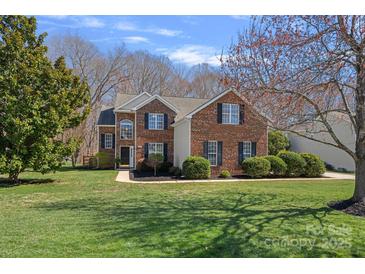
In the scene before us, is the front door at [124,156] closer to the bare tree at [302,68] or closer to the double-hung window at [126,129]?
the double-hung window at [126,129]

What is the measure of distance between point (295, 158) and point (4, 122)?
52.6 feet

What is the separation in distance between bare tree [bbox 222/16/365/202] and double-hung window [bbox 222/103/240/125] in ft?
32.8

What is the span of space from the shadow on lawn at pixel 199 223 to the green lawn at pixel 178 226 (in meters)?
0.02

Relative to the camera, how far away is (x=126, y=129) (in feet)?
79.9

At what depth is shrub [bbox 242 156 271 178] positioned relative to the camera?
56.4ft

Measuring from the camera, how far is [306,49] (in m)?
7.12

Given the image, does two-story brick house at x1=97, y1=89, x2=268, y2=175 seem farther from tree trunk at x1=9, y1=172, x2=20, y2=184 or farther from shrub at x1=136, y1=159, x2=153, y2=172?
tree trunk at x1=9, y1=172, x2=20, y2=184

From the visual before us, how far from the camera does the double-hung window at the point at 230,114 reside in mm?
18609

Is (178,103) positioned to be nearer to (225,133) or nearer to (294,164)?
(225,133)

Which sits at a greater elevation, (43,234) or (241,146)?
(241,146)

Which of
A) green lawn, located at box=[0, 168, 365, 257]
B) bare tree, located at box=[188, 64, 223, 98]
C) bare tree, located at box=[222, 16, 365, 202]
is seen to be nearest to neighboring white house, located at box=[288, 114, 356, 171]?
bare tree, located at box=[188, 64, 223, 98]
